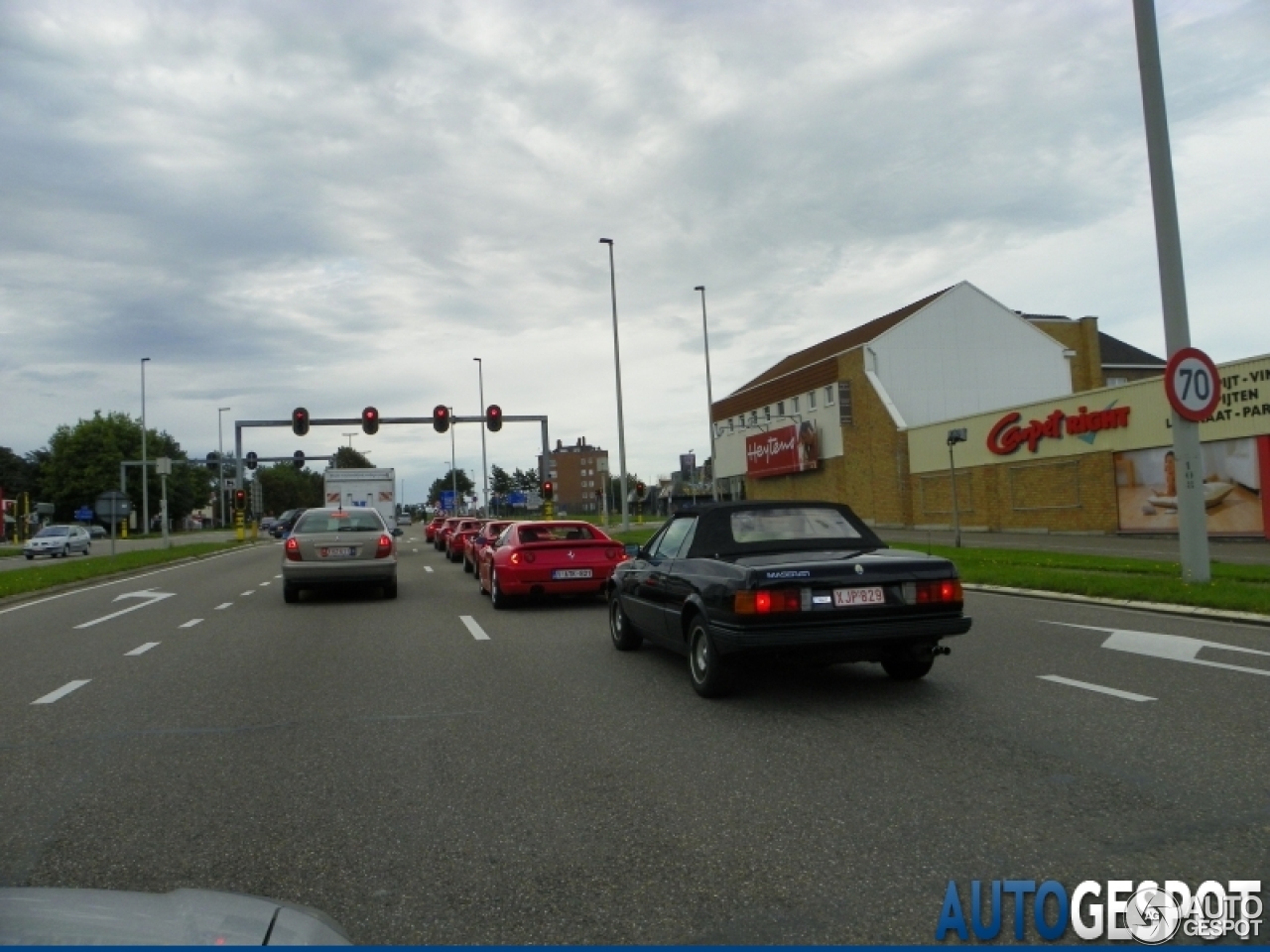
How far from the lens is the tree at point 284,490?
15050cm

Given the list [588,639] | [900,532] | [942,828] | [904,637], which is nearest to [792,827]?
[942,828]

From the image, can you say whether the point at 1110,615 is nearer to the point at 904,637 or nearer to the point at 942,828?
the point at 904,637

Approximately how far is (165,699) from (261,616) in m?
6.57

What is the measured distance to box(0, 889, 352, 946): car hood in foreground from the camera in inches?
95.3

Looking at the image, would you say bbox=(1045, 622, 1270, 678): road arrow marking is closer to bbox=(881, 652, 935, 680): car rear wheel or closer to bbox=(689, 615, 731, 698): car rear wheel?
bbox=(881, 652, 935, 680): car rear wheel

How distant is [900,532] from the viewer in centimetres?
3894

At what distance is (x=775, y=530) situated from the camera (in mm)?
8375

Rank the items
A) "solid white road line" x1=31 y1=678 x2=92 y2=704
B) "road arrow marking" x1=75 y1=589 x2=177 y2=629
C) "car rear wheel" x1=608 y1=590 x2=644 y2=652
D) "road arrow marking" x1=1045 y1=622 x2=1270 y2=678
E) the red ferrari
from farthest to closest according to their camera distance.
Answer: the red ferrari < "road arrow marking" x1=75 y1=589 x2=177 y2=629 < "car rear wheel" x1=608 y1=590 x2=644 y2=652 < "road arrow marking" x1=1045 y1=622 x2=1270 y2=678 < "solid white road line" x1=31 y1=678 x2=92 y2=704

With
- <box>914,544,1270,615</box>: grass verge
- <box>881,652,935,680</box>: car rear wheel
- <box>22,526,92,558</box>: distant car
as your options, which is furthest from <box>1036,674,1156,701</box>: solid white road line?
<box>22,526,92,558</box>: distant car

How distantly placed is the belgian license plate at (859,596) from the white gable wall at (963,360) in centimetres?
4062

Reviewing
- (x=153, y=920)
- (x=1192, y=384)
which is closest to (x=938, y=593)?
(x=153, y=920)

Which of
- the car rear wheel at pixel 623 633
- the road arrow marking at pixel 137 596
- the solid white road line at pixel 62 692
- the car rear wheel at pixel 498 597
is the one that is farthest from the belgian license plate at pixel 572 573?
the solid white road line at pixel 62 692

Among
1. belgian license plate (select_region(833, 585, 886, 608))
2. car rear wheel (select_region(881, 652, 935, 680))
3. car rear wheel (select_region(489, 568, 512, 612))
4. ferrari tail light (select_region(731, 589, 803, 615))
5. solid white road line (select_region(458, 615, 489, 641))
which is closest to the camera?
ferrari tail light (select_region(731, 589, 803, 615))

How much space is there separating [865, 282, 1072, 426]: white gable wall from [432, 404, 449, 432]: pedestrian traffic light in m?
19.0
